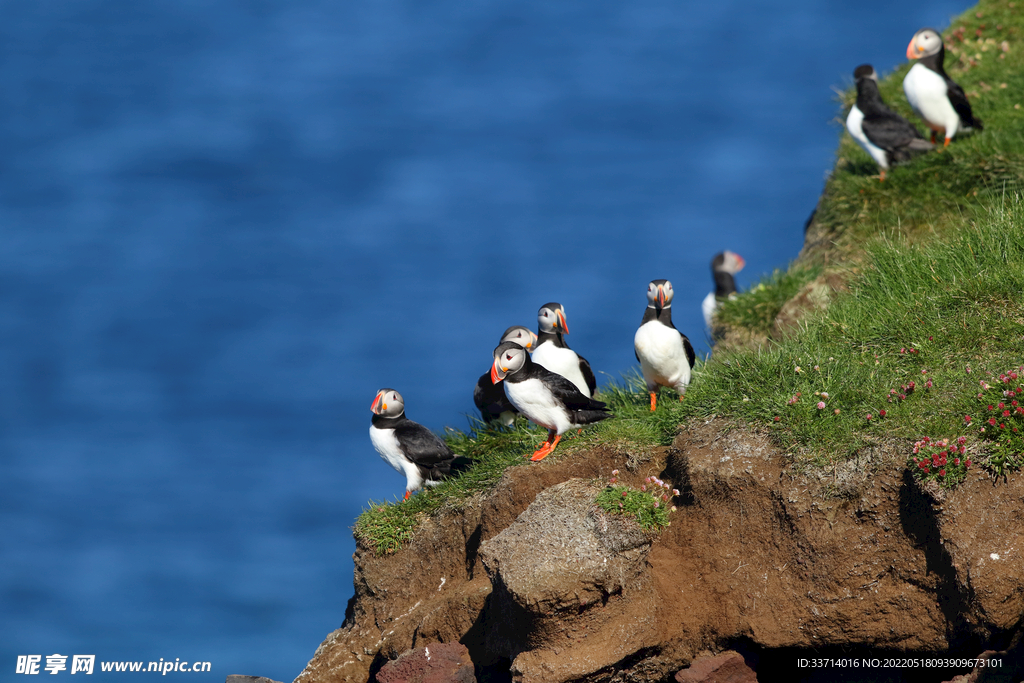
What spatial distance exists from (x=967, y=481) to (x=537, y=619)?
8.33 ft

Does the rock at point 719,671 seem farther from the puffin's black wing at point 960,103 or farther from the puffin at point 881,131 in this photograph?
the puffin's black wing at point 960,103

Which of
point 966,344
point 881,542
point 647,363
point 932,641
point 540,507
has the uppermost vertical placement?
point 647,363

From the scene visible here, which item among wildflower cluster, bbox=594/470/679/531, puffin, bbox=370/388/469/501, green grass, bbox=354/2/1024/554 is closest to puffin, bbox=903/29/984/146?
green grass, bbox=354/2/1024/554

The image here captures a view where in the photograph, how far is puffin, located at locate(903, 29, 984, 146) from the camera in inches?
436

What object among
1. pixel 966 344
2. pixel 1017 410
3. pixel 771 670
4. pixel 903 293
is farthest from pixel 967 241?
pixel 771 670

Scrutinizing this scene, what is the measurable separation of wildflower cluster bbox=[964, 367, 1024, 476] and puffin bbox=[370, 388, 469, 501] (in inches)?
150

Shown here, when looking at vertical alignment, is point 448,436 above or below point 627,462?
above

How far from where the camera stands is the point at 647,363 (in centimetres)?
776

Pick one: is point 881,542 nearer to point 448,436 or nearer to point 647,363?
point 647,363

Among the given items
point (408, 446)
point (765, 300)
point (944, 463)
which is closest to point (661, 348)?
point (408, 446)

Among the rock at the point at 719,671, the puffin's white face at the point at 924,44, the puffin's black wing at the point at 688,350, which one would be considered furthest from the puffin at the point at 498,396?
the puffin's white face at the point at 924,44

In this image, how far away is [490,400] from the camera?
8.68 meters

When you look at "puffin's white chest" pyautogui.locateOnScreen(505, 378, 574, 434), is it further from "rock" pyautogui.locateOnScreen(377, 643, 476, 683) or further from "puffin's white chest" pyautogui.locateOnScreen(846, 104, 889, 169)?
"puffin's white chest" pyautogui.locateOnScreen(846, 104, 889, 169)

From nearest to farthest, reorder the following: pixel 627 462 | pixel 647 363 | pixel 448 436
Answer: pixel 627 462
pixel 647 363
pixel 448 436
